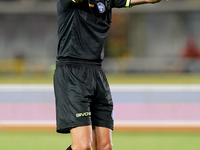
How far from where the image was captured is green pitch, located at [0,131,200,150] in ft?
19.7

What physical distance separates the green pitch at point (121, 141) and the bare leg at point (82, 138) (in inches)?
93.9

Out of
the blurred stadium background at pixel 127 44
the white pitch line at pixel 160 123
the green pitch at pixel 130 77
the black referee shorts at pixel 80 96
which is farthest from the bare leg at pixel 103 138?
the green pitch at pixel 130 77

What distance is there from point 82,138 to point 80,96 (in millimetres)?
326

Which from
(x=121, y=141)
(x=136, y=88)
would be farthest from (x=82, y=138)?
(x=136, y=88)

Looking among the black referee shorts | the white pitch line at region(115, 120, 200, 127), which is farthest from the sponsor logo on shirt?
the white pitch line at region(115, 120, 200, 127)

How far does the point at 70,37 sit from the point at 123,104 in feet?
17.3

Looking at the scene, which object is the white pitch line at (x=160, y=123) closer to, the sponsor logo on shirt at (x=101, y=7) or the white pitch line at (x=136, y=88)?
the white pitch line at (x=136, y=88)

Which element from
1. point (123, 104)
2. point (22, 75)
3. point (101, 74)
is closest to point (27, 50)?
point (22, 75)

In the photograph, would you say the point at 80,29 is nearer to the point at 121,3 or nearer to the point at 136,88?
the point at 121,3

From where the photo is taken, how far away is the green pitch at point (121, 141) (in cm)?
600

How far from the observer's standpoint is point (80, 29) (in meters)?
3.65

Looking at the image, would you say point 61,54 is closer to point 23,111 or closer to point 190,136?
point 190,136

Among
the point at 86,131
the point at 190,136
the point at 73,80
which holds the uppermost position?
the point at 73,80

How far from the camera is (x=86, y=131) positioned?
11.6 ft
